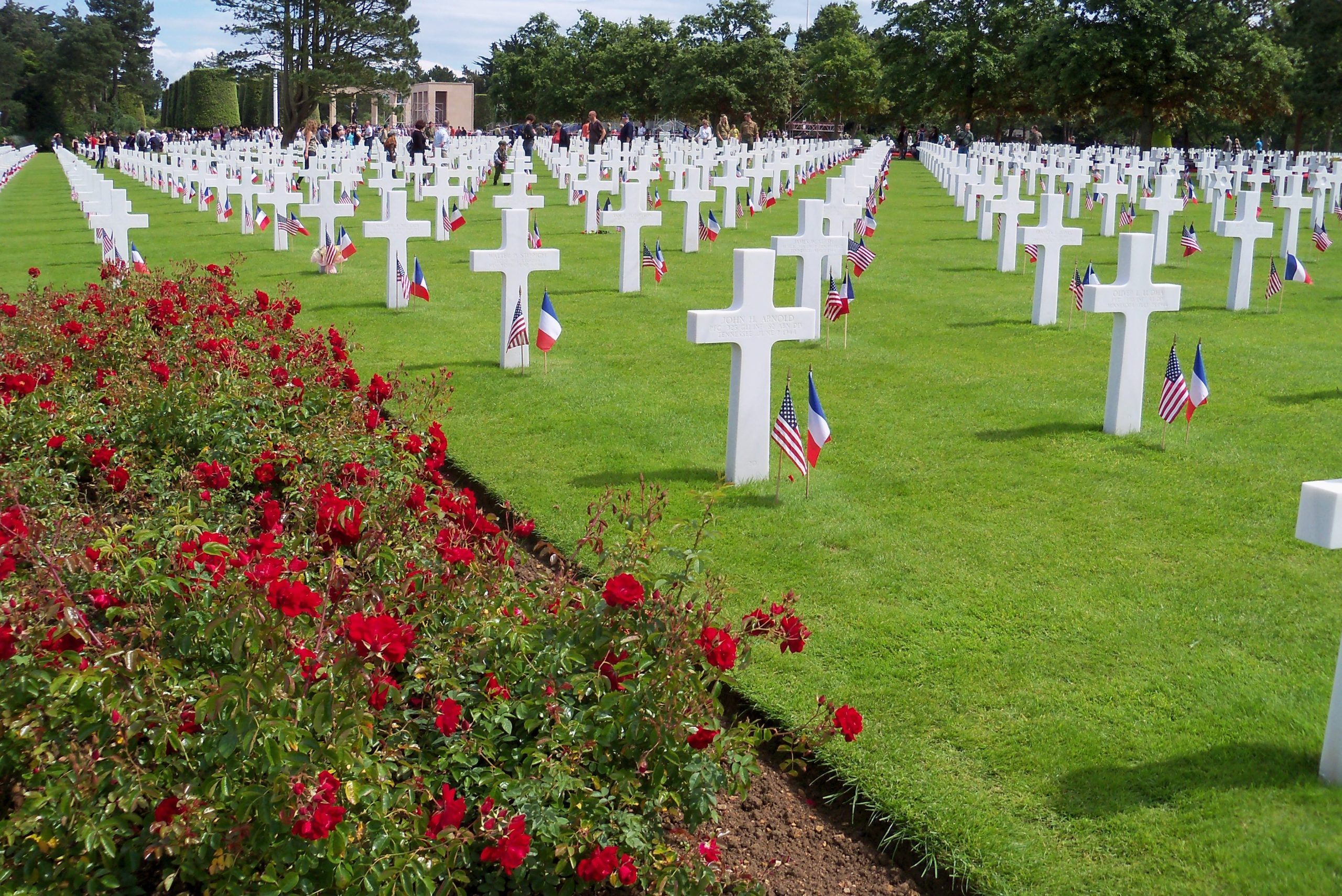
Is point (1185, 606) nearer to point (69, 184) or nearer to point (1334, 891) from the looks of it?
point (1334, 891)

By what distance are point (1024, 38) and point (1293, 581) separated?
4796 centimetres

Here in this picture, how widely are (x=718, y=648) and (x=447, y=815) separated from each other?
30.2 inches

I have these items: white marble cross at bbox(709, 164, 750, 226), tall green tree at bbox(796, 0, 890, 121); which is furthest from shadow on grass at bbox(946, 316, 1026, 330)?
tall green tree at bbox(796, 0, 890, 121)

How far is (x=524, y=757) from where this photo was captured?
10.7ft

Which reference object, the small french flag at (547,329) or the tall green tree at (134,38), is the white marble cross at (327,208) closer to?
the small french flag at (547,329)

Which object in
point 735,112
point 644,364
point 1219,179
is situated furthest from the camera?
point 735,112

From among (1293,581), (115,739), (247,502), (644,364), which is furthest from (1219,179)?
(115,739)

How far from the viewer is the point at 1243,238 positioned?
1293 cm

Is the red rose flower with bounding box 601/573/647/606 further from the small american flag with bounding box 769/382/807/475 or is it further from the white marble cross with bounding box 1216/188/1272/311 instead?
the white marble cross with bounding box 1216/188/1272/311

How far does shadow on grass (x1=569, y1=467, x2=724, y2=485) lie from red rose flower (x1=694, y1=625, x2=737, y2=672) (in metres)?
3.71

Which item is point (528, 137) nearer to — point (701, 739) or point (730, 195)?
point (730, 195)

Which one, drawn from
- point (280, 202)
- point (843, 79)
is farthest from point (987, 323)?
point (843, 79)

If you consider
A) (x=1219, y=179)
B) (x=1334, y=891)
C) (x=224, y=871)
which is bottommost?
(x=1334, y=891)

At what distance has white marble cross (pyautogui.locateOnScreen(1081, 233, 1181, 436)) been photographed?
771cm
